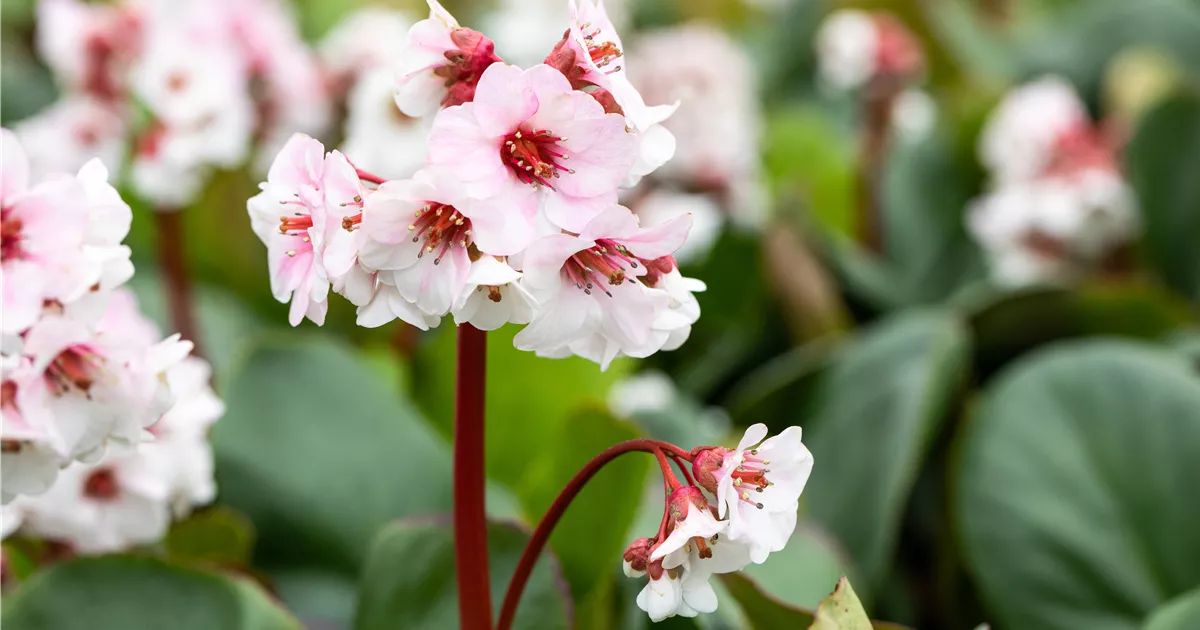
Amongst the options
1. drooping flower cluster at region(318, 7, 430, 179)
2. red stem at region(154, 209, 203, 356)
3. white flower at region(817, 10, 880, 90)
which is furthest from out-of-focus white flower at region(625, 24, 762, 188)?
red stem at region(154, 209, 203, 356)

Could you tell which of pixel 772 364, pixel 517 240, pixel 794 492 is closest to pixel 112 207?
pixel 517 240

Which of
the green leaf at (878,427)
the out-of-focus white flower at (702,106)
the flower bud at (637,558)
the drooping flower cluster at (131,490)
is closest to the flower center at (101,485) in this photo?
the drooping flower cluster at (131,490)

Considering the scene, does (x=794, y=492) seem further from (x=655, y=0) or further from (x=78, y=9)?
(x=655, y=0)

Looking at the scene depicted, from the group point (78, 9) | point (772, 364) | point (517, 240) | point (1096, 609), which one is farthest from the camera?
point (772, 364)

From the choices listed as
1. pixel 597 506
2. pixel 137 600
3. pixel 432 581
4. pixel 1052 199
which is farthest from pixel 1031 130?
pixel 137 600

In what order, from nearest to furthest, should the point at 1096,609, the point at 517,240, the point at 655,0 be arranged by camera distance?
the point at 517,240
the point at 1096,609
the point at 655,0

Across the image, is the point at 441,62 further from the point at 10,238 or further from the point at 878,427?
the point at 878,427

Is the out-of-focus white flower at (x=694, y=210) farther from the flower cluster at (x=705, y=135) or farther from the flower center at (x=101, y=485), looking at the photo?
the flower center at (x=101, y=485)
